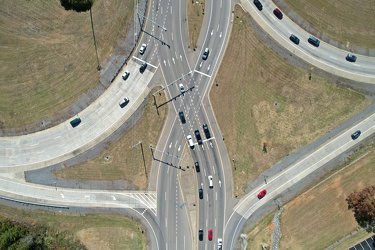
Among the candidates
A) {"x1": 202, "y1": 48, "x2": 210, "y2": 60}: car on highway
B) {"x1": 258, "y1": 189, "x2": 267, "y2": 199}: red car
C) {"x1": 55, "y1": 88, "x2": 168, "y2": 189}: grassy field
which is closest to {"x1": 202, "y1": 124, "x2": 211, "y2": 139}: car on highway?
Answer: {"x1": 55, "y1": 88, "x2": 168, "y2": 189}: grassy field

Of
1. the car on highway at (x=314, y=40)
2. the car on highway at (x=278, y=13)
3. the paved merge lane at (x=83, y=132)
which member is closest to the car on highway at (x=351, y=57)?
the car on highway at (x=314, y=40)

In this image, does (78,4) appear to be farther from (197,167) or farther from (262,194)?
(262,194)

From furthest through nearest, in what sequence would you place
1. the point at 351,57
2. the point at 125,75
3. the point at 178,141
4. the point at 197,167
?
the point at 197,167 < the point at 178,141 < the point at 351,57 < the point at 125,75

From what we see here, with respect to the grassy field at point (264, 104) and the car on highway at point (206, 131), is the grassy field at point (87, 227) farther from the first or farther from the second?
the grassy field at point (264, 104)

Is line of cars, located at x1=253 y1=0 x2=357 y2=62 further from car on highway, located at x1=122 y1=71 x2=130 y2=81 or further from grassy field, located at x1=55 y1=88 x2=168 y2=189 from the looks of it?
car on highway, located at x1=122 y1=71 x2=130 y2=81

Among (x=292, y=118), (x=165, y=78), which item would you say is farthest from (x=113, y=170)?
(x=292, y=118)

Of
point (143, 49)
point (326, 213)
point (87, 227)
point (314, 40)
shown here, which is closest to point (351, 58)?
point (314, 40)
